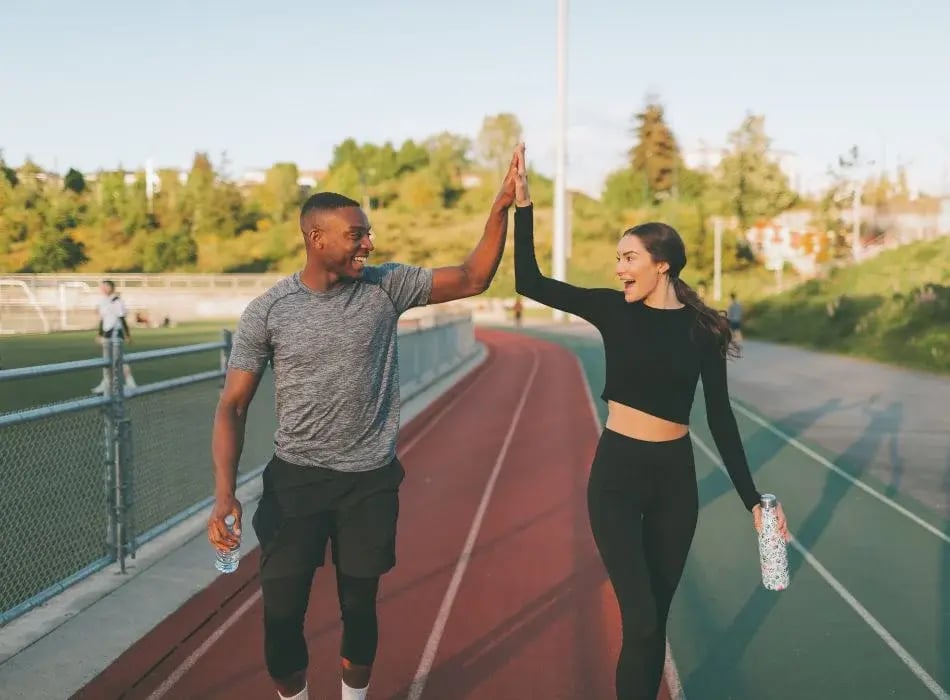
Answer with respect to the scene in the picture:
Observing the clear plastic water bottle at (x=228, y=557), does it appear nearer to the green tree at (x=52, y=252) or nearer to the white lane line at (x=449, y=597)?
the white lane line at (x=449, y=597)

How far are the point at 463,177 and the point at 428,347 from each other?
13951cm

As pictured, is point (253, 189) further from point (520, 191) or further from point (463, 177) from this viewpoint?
→ point (520, 191)

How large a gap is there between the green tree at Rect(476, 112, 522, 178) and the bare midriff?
125 meters

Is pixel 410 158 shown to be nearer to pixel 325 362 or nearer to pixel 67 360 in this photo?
pixel 67 360

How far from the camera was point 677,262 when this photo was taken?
374cm

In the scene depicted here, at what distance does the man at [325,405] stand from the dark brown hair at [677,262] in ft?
1.81

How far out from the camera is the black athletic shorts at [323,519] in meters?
3.41

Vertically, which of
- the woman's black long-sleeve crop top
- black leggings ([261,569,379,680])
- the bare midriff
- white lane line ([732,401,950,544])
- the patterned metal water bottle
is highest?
the woman's black long-sleeve crop top

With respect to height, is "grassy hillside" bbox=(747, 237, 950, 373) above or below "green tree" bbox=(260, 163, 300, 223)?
below

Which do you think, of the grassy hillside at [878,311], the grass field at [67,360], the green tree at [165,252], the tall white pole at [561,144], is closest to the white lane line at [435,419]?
the grass field at [67,360]

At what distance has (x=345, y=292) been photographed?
3.43m

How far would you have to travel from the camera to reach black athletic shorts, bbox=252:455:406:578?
341 cm

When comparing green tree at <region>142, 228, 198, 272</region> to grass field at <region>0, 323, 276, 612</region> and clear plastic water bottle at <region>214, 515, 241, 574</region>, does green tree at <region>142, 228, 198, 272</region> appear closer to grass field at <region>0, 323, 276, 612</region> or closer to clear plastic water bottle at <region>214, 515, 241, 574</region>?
grass field at <region>0, 323, 276, 612</region>

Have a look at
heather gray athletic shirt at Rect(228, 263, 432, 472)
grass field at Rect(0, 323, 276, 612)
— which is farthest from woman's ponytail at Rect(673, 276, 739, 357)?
grass field at Rect(0, 323, 276, 612)
